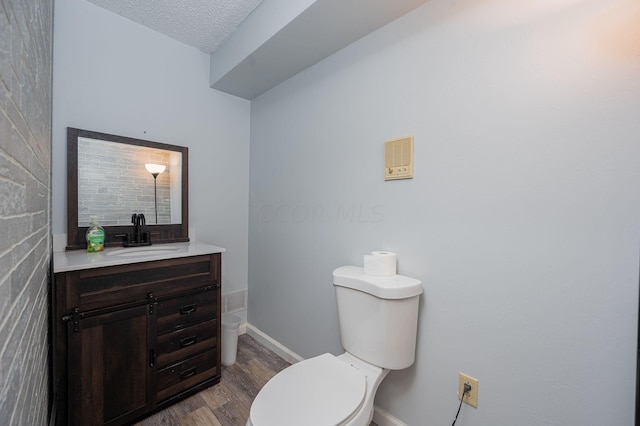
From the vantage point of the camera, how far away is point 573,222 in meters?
0.92

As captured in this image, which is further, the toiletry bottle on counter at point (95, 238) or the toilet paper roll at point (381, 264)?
the toiletry bottle on counter at point (95, 238)

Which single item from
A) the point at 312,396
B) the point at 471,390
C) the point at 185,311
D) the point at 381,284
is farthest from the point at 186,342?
the point at 471,390

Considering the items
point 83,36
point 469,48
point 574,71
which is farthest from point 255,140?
point 574,71

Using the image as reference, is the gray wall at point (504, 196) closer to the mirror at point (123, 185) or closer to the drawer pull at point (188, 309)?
the drawer pull at point (188, 309)

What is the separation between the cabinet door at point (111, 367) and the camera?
1.25 m

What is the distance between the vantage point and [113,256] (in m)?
1.47

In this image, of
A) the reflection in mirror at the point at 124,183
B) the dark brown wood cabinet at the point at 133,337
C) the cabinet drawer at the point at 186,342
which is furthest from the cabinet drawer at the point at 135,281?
the reflection in mirror at the point at 124,183

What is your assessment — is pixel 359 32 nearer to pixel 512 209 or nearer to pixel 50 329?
pixel 512 209

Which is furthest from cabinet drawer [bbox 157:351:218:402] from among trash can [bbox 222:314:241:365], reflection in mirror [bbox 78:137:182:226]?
reflection in mirror [bbox 78:137:182:226]

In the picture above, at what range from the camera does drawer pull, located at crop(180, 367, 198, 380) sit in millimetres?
1602

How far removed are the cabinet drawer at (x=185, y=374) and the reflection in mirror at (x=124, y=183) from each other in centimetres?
94

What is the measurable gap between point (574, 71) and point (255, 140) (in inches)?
79.4

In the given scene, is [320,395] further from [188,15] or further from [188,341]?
[188,15]

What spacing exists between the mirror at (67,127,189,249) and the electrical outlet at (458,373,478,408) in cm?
189
